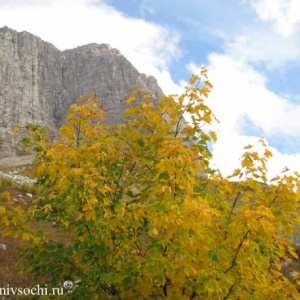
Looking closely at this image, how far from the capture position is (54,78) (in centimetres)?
13338

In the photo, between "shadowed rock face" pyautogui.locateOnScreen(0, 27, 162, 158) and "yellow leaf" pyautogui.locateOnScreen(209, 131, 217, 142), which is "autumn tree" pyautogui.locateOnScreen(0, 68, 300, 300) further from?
"shadowed rock face" pyautogui.locateOnScreen(0, 27, 162, 158)

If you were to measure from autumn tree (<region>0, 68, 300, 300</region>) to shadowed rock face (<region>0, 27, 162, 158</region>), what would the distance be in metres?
104

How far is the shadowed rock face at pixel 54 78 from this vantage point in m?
115

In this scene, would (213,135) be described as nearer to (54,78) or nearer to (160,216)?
(160,216)

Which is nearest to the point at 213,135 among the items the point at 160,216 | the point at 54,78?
the point at 160,216

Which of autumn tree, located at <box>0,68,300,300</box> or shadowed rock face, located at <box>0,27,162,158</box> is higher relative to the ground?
shadowed rock face, located at <box>0,27,162,158</box>

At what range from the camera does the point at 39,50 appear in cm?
13438

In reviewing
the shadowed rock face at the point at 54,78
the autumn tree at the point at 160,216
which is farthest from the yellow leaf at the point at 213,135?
the shadowed rock face at the point at 54,78

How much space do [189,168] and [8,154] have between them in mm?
84772

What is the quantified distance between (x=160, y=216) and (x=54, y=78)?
5299 inches

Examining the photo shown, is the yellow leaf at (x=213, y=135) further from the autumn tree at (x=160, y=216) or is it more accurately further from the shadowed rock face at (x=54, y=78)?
the shadowed rock face at (x=54, y=78)

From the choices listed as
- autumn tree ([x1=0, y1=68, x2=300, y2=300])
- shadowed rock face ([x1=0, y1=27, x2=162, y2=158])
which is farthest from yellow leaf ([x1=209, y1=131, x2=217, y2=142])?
shadowed rock face ([x1=0, y1=27, x2=162, y2=158])

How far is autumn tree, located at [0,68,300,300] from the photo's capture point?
5078 mm

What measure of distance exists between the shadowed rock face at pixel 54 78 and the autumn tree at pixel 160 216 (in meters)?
104
